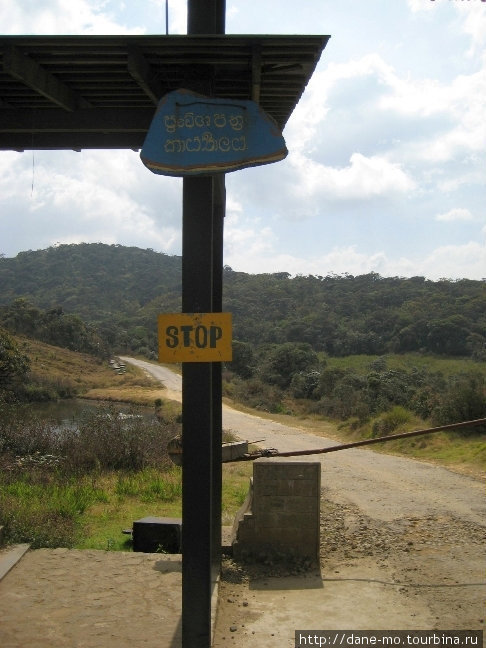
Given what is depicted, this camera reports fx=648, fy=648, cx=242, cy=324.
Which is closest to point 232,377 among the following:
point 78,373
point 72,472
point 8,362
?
point 78,373

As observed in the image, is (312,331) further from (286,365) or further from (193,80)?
(193,80)

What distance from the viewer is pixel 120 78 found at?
167 inches

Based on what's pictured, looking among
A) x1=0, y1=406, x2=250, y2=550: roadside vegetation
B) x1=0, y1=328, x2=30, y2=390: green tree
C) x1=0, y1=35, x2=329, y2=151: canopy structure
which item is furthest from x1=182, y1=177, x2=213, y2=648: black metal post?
x1=0, y1=328, x2=30, y2=390: green tree

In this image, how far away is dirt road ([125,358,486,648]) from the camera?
469 cm

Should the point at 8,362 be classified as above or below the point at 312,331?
below

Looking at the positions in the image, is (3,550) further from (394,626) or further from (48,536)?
(394,626)

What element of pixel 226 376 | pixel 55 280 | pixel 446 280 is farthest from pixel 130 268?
pixel 226 376

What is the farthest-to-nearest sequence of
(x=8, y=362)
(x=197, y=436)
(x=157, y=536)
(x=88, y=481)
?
(x=8, y=362) < (x=88, y=481) < (x=157, y=536) < (x=197, y=436)

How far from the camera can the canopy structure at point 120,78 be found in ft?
12.1

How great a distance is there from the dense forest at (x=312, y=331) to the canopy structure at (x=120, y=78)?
45.6ft

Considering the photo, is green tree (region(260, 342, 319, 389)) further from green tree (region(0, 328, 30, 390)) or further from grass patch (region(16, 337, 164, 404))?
green tree (region(0, 328, 30, 390))

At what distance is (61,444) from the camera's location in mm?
13305

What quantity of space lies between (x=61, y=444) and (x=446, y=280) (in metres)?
69.0

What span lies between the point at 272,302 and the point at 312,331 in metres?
22.1
